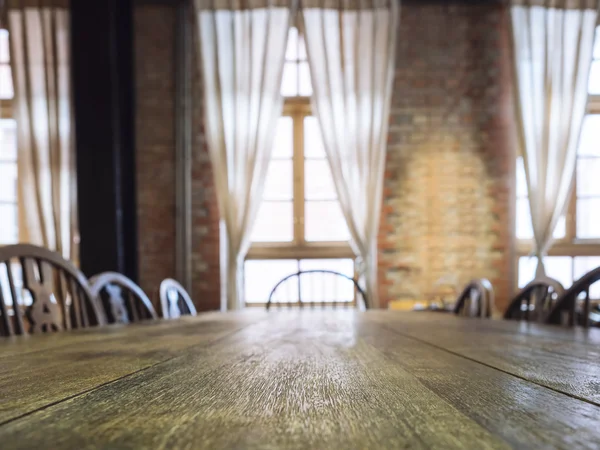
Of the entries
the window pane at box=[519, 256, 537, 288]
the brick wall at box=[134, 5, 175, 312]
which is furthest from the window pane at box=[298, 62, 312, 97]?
the window pane at box=[519, 256, 537, 288]

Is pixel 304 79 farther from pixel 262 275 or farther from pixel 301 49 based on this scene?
pixel 262 275

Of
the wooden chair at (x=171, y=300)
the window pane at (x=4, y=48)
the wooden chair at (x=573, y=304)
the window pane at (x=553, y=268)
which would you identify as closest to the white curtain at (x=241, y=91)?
the wooden chair at (x=171, y=300)

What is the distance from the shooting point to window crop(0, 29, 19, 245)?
4812 millimetres

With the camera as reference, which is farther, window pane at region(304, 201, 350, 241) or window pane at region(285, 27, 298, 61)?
window pane at region(285, 27, 298, 61)

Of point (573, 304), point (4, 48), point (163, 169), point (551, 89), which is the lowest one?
point (573, 304)

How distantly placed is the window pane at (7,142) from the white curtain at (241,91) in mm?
2096

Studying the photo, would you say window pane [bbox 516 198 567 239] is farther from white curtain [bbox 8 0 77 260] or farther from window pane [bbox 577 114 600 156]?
white curtain [bbox 8 0 77 260]

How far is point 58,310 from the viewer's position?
1202 millimetres

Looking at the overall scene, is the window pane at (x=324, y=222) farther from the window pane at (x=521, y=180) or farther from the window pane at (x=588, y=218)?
the window pane at (x=588, y=218)

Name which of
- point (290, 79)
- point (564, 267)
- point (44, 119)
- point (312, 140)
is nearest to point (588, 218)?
point (564, 267)

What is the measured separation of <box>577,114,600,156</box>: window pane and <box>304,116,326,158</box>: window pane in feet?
8.40

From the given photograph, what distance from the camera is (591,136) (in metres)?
4.71

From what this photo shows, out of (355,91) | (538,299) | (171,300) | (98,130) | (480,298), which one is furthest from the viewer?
(355,91)

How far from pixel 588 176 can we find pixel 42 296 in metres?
4.99
